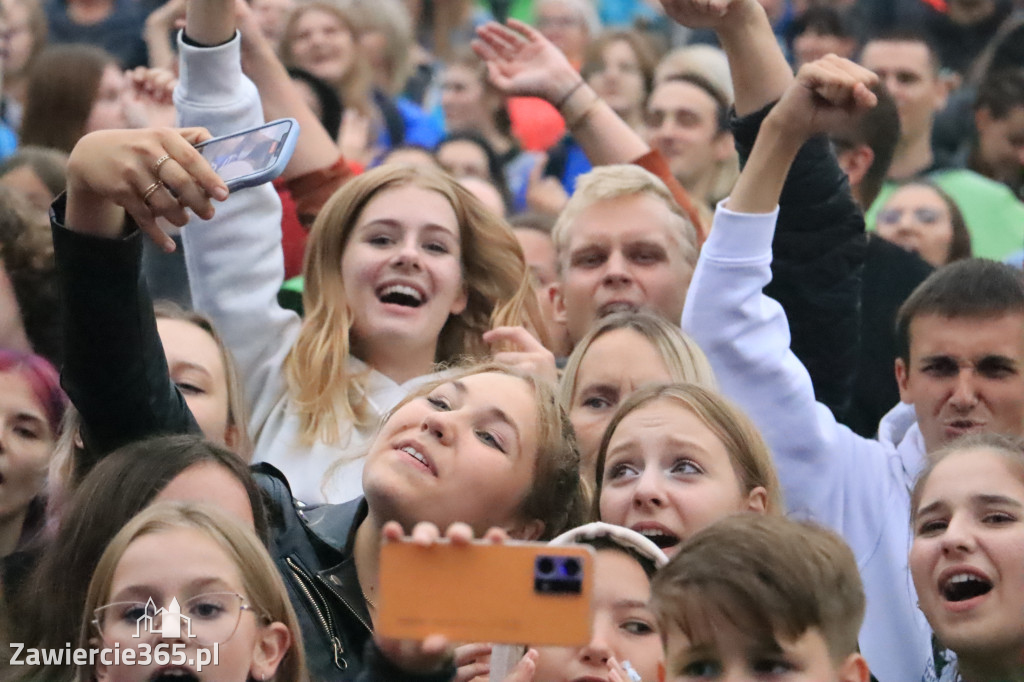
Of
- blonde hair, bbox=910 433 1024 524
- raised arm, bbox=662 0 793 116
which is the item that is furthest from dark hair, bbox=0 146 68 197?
blonde hair, bbox=910 433 1024 524

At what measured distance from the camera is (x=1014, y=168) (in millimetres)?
6453

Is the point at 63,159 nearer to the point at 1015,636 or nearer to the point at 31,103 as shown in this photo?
the point at 31,103

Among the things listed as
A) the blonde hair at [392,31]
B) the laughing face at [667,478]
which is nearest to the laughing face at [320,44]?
the blonde hair at [392,31]

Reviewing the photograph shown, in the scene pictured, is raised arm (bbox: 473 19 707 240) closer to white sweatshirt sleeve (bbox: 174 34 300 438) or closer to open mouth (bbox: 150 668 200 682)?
white sweatshirt sleeve (bbox: 174 34 300 438)

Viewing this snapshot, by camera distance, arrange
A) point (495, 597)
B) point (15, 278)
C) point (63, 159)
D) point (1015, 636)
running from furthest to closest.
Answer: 1. point (63, 159)
2. point (15, 278)
3. point (1015, 636)
4. point (495, 597)

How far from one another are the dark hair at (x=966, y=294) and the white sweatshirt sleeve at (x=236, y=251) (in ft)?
5.34

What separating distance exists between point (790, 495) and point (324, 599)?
3.99 feet

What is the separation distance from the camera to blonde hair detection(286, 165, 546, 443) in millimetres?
3881

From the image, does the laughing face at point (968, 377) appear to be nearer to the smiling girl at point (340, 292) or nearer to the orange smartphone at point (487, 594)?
the smiling girl at point (340, 292)

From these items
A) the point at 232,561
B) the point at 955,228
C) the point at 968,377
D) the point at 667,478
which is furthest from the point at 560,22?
the point at 232,561

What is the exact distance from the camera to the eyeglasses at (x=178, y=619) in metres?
2.41

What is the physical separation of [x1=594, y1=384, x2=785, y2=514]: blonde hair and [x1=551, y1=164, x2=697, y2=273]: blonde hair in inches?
45.1

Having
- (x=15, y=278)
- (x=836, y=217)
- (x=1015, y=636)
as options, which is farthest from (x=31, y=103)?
(x=1015, y=636)

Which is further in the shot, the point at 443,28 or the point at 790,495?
the point at 443,28
